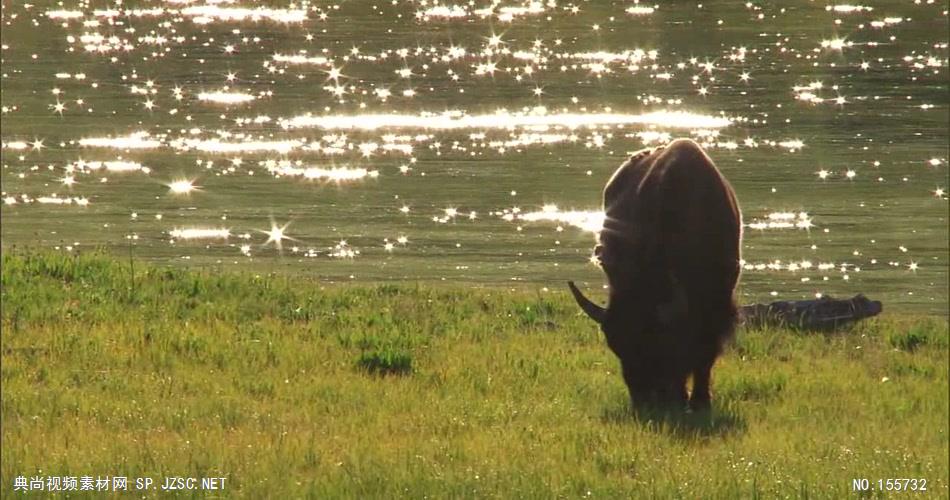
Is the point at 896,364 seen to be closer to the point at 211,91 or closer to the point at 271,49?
the point at 211,91

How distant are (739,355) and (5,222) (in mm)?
15502

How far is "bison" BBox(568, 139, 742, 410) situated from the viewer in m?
12.5

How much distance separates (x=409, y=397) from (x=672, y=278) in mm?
2307

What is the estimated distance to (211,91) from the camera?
5619 centimetres

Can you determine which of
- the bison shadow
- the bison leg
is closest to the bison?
the bison leg

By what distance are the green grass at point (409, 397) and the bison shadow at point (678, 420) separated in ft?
0.10

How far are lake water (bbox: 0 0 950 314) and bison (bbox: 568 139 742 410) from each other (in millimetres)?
8317

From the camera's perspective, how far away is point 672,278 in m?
12.5

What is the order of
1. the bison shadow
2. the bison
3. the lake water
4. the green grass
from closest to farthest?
the green grass
the bison shadow
the bison
the lake water

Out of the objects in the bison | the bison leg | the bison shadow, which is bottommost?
the bison shadow

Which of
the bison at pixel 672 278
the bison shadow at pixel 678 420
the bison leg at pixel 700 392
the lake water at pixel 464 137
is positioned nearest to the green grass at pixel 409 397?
the bison shadow at pixel 678 420

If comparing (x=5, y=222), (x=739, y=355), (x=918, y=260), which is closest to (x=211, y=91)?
(x=5, y=222)

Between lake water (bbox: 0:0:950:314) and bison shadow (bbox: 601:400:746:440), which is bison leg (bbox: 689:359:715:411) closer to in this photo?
bison shadow (bbox: 601:400:746:440)

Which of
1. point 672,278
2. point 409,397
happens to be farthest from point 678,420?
point 409,397
